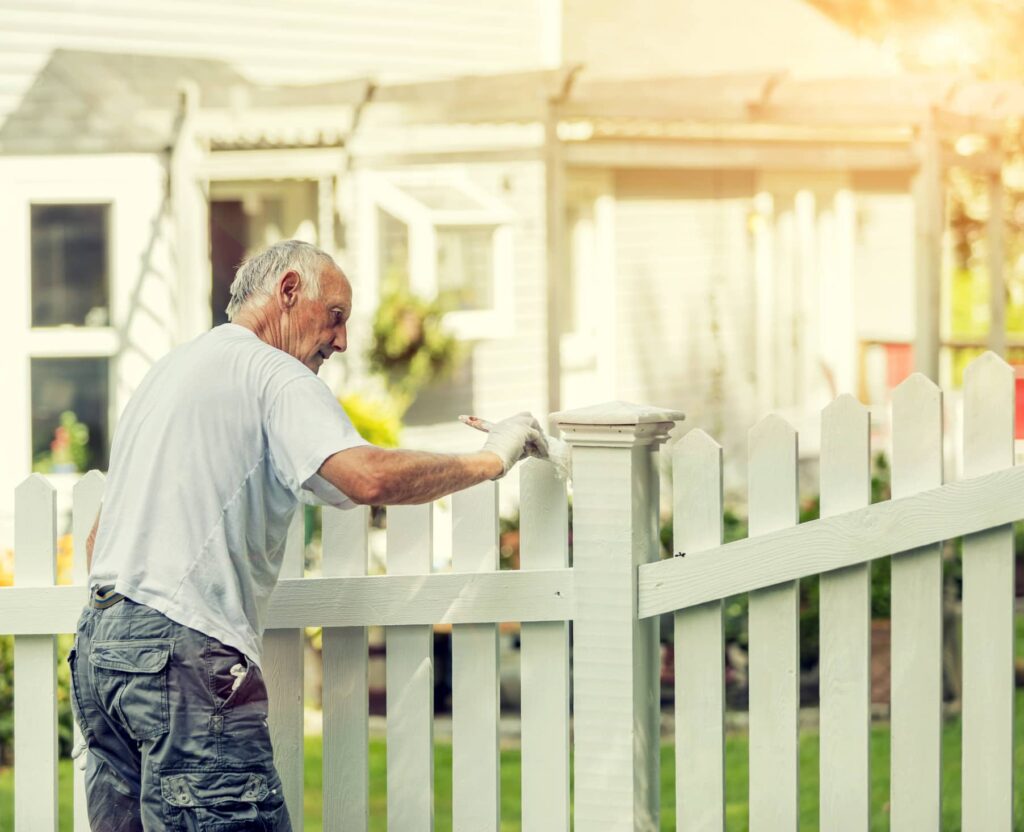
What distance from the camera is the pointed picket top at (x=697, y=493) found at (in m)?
3.03

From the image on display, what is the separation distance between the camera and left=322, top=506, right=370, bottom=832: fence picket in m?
3.09

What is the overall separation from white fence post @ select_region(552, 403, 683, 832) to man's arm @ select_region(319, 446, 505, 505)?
365mm

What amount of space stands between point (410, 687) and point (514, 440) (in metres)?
0.63

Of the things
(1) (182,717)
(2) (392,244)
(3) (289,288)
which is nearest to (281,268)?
(3) (289,288)

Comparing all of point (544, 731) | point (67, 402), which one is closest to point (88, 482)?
point (544, 731)

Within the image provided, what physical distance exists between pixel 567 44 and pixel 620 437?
912 cm

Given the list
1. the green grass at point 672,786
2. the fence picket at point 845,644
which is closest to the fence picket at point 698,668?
the fence picket at point 845,644

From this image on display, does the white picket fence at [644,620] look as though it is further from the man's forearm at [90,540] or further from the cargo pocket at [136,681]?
the cargo pocket at [136,681]

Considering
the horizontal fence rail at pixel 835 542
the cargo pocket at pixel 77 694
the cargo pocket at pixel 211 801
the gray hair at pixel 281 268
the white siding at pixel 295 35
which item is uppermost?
the white siding at pixel 295 35

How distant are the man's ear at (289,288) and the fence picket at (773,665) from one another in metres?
Answer: 0.98

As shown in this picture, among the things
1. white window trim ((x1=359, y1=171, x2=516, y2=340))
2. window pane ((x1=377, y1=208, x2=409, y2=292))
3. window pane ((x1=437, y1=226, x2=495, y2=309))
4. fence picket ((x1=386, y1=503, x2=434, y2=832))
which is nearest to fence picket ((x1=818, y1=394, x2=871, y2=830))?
fence picket ((x1=386, y1=503, x2=434, y2=832))

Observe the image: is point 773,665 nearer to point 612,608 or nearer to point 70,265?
point 612,608

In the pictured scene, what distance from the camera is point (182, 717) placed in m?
2.61

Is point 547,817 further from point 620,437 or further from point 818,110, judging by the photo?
point 818,110
